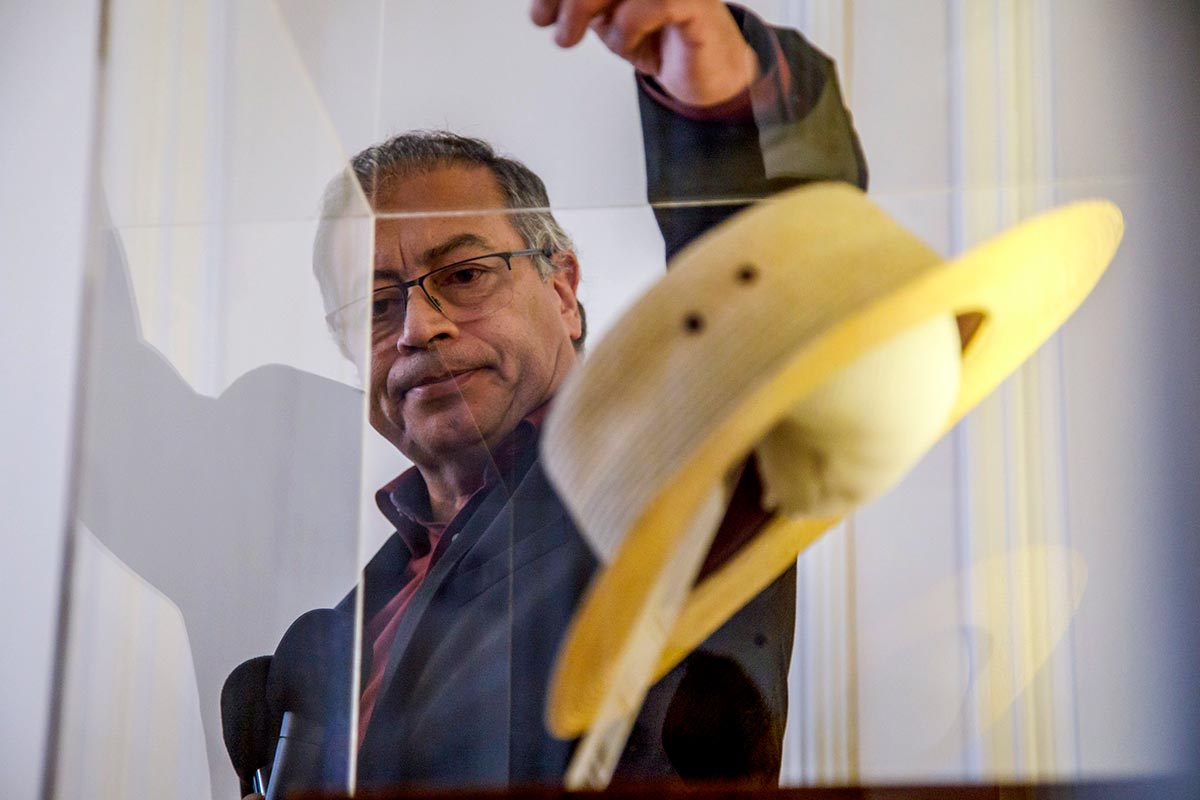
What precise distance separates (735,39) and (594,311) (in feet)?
0.77

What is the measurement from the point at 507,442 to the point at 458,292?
134 millimetres

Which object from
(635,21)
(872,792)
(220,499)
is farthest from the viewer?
(220,499)

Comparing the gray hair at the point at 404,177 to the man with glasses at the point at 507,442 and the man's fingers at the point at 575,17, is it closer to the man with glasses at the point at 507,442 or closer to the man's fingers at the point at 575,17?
the man with glasses at the point at 507,442

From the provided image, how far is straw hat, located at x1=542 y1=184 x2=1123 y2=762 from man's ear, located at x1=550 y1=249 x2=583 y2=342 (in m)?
0.36

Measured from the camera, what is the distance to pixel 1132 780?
776 millimetres

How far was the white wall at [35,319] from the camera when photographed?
846 millimetres

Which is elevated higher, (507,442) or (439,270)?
(439,270)

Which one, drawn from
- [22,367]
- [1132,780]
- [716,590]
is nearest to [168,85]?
[22,367]

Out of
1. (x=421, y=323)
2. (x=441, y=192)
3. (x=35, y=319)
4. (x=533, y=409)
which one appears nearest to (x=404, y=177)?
(x=441, y=192)

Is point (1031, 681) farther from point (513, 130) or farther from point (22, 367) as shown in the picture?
point (22, 367)

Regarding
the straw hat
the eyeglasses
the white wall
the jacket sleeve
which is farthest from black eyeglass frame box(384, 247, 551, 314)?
the straw hat

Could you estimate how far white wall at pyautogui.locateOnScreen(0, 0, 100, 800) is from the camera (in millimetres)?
846

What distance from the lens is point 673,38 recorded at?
687 millimetres

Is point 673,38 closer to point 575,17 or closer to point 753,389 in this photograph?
point 575,17
